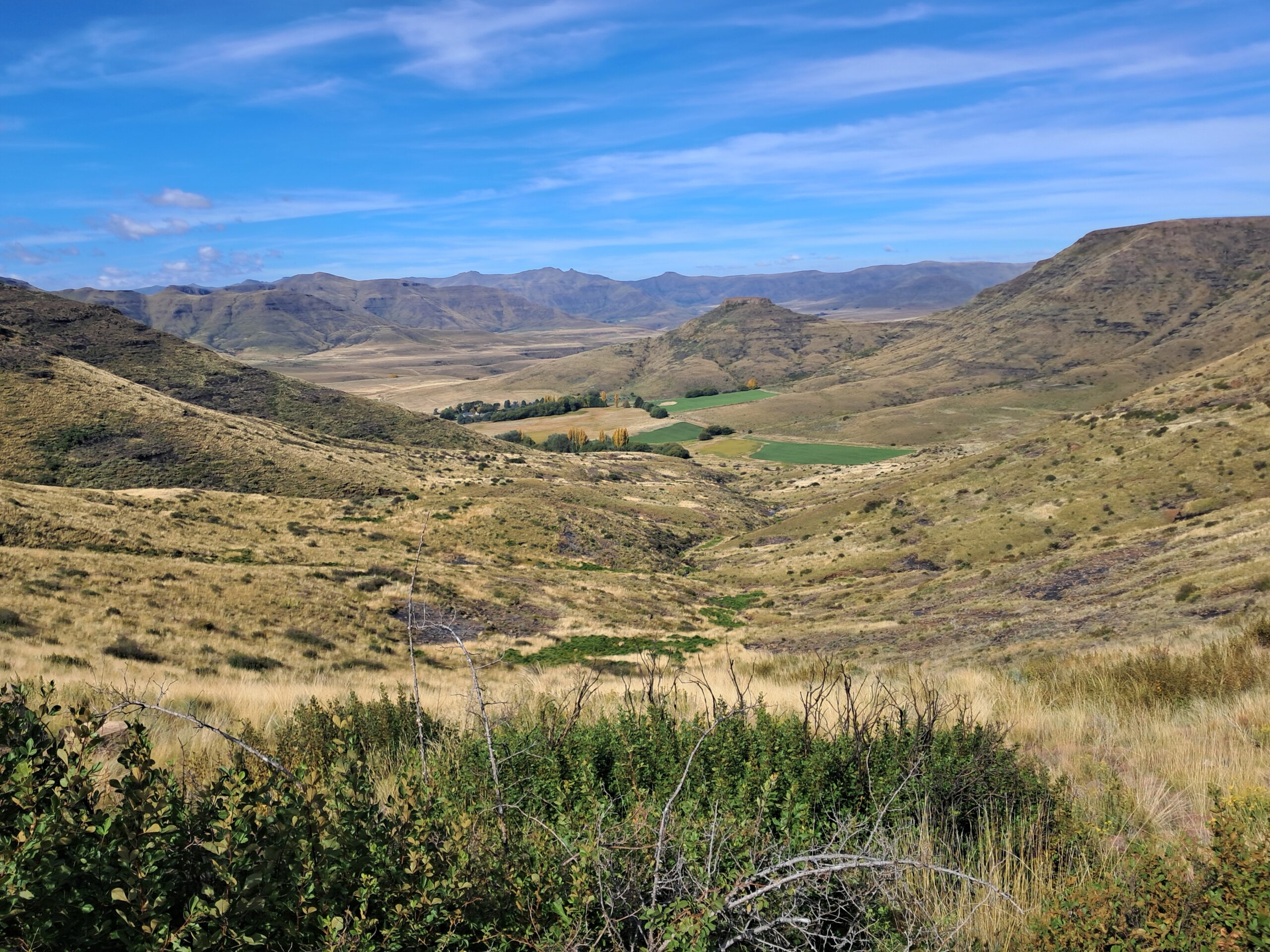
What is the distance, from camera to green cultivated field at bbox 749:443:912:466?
130m

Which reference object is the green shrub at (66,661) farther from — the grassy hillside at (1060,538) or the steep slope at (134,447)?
the steep slope at (134,447)

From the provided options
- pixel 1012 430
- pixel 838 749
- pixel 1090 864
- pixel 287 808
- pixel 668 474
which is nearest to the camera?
pixel 287 808

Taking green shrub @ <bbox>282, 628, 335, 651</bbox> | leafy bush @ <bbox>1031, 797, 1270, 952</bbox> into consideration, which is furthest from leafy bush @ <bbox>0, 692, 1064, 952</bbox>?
green shrub @ <bbox>282, 628, 335, 651</bbox>

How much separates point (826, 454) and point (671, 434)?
36074 mm

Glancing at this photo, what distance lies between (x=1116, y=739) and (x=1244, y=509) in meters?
29.7

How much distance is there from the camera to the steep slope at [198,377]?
85375 mm

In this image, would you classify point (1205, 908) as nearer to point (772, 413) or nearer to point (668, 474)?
point (668, 474)

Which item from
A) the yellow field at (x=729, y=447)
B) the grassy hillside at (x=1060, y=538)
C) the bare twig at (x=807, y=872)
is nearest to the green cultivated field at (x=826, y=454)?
the yellow field at (x=729, y=447)

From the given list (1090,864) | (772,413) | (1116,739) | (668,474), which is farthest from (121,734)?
(772,413)

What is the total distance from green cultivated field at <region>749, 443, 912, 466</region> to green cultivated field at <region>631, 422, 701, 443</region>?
19314mm

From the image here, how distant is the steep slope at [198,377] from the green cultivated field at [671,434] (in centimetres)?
5510

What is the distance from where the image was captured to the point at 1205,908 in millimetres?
3182

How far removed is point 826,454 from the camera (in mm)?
136750

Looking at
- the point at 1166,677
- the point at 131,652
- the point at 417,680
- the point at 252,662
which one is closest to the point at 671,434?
the point at 252,662
